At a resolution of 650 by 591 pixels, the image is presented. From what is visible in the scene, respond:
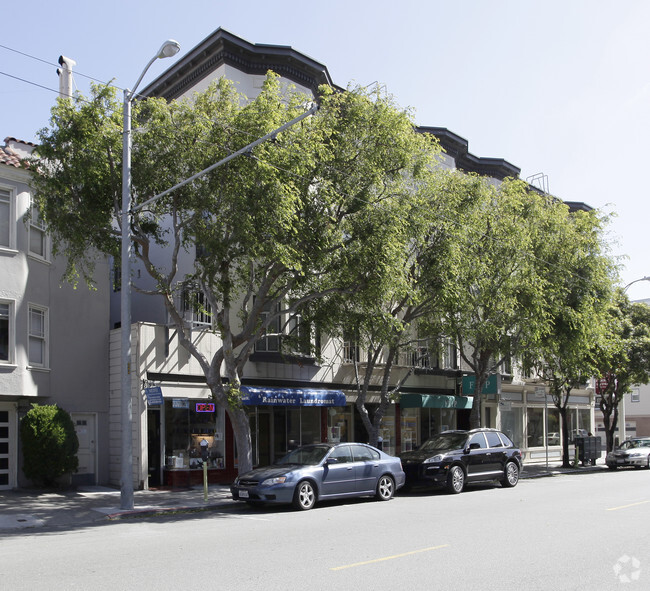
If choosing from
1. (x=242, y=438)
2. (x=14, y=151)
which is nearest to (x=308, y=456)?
(x=242, y=438)

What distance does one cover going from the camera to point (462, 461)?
19.0 meters

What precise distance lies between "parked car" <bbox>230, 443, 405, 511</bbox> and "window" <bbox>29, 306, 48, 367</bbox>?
7.27 metres

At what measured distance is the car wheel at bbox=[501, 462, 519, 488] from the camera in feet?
67.1

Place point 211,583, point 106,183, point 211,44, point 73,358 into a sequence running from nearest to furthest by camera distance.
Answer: point 211,583
point 106,183
point 73,358
point 211,44

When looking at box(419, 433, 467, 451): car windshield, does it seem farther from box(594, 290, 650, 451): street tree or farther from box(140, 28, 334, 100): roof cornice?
box(140, 28, 334, 100): roof cornice

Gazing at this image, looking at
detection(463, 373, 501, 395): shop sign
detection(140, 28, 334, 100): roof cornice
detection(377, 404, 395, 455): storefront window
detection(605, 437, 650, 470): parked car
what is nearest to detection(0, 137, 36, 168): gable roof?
detection(140, 28, 334, 100): roof cornice

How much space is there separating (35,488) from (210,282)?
760 cm

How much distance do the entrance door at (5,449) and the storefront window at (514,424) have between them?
75.8 feet

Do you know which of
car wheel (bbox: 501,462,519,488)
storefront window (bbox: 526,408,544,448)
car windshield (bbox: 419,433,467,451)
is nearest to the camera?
car windshield (bbox: 419,433,467,451)

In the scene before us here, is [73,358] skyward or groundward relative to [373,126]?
groundward

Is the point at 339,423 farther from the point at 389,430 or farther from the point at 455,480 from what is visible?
the point at 455,480

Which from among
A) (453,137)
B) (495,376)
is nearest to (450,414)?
Result: (495,376)

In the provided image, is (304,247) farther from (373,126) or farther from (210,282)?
(373,126)

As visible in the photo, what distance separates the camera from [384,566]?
8.73m
